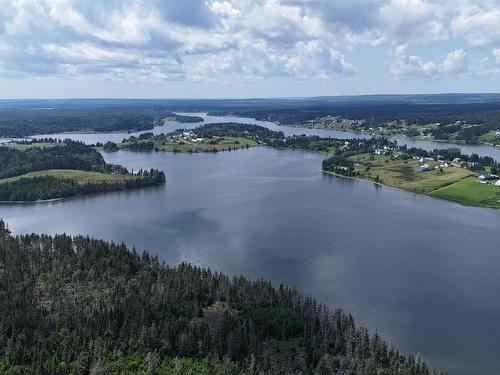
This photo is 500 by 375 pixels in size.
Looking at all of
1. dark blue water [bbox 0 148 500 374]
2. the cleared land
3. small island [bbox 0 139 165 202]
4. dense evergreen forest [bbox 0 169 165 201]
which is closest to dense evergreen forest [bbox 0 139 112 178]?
small island [bbox 0 139 165 202]

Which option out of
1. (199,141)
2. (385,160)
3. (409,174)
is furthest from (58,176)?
(385,160)

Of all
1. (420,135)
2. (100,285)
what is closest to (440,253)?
(100,285)

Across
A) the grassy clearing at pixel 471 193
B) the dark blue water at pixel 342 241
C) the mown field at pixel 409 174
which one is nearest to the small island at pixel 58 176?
the dark blue water at pixel 342 241

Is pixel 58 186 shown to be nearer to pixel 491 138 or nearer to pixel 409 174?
pixel 409 174

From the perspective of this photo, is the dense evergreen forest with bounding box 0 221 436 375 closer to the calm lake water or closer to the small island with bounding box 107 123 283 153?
the calm lake water

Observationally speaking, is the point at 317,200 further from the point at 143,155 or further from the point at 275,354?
the point at 143,155

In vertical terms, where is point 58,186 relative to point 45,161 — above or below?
below
